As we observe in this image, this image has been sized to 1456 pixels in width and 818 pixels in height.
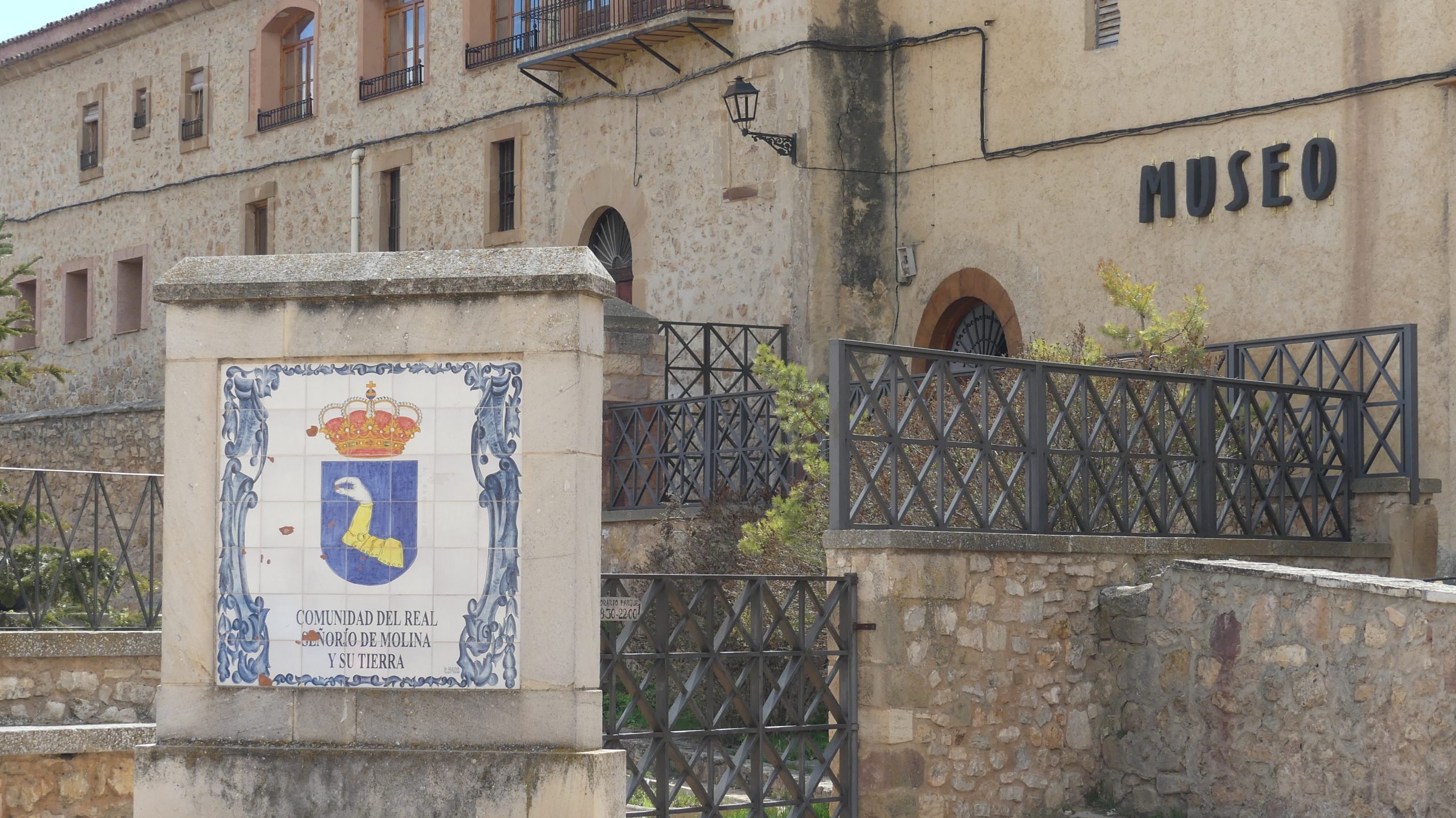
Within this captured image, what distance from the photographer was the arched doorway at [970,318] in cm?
1573

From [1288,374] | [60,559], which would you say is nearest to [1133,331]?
[1288,374]

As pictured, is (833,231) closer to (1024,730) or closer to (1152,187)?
(1152,187)

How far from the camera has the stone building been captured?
1316 centimetres

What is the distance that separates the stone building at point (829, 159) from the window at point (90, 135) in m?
1.00

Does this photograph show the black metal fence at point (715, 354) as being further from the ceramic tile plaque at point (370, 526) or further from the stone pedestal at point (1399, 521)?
the ceramic tile plaque at point (370, 526)

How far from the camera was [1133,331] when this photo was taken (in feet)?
42.1

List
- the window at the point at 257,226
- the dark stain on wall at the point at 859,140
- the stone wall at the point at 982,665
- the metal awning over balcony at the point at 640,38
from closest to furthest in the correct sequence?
the stone wall at the point at 982,665, the dark stain on wall at the point at 859,140, the metal awning over balcony at the point at 640,38, the window at the point at 257,226

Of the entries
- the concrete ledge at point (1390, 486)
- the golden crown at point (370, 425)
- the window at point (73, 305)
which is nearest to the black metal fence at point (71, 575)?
the golden crown at point (370, 425)

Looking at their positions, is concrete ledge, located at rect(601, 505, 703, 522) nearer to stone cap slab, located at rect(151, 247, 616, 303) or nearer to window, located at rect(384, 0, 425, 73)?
stone cap slab, located at rect(151, 247, 616, 303)

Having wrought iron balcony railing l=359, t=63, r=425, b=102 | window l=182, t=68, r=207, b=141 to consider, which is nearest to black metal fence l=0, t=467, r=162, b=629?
wrought iron balcony railing l=359, t=63, r=425, b=102

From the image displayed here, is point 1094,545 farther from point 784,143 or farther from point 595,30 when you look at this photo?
point 595,30

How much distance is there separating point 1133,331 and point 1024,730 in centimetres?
413

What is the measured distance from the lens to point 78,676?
10227 mm

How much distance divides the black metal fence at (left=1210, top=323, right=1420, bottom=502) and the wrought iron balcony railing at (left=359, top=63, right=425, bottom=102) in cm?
1114
